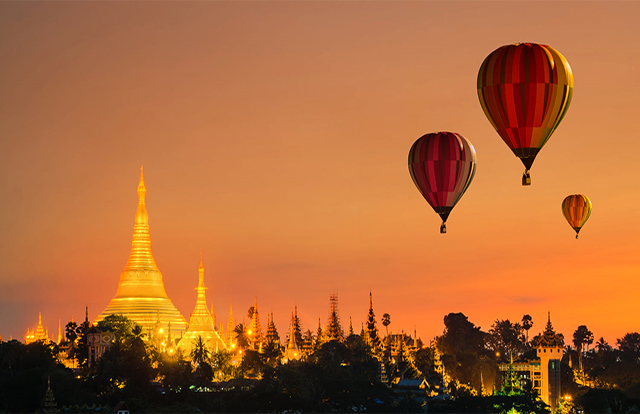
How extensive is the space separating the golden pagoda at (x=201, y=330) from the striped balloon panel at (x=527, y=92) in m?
59.6

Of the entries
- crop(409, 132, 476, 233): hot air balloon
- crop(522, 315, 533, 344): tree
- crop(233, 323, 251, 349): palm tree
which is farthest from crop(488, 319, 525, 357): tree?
crop(409, 132, 476, 233): hot air balloon

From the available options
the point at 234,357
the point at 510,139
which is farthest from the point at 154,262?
the point at 510,139

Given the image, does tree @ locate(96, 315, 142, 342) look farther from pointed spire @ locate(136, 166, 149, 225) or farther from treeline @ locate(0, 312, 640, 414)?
pointed spire @ locate(136, 166, 149, 225)

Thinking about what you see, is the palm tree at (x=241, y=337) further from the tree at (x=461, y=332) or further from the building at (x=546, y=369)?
the tree at (x=461, y=332)

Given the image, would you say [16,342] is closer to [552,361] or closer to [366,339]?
[366,339]

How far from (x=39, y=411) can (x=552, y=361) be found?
78.8m

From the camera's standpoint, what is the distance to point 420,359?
12662 cm

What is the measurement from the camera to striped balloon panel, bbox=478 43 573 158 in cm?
4750

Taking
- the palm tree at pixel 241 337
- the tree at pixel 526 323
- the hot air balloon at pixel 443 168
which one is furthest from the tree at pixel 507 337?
the hot air balloon at pixel 443 168

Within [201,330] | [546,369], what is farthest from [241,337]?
[546,369]

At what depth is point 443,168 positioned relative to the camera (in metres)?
54.4

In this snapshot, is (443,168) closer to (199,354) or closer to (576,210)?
(576,210)

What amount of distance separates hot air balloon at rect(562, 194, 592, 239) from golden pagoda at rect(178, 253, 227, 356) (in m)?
43.3

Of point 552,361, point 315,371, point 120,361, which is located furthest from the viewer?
point 552,361
